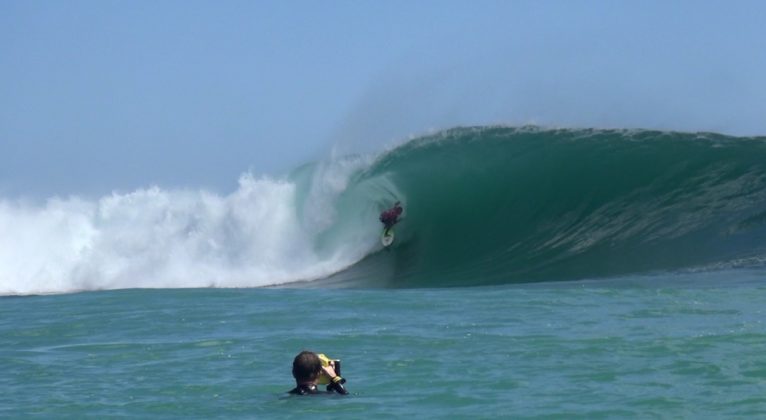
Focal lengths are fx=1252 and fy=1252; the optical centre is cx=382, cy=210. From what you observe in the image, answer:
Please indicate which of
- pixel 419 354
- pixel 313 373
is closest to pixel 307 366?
pixel 313 373

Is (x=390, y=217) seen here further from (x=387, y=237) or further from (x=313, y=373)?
(x=313, y=373)

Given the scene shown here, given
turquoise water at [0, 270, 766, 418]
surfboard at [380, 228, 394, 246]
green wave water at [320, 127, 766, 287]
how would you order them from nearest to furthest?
turquoise water at [0, 270, 766, 418] → green wave water at [320, 127, 766, 287] → surfboard at [380, 228, 394, 246]

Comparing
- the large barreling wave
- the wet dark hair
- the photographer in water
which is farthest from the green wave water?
the wet dark hair

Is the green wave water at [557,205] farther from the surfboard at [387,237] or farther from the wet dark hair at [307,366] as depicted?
the wet dark hair at [307,366]

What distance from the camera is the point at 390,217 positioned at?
2473 cm

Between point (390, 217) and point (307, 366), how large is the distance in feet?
50.8

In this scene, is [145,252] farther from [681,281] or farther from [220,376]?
[220,376]

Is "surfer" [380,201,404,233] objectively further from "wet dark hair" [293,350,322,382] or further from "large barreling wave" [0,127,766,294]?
"wet dark hair" [293,350,322,382]

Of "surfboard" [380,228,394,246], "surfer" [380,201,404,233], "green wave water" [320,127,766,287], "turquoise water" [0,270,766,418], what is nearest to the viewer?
"turquoise water" [0,270,766,418]

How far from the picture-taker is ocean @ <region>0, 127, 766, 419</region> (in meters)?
9.71

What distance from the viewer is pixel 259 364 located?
11.3 metres

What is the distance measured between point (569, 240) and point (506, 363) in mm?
11397

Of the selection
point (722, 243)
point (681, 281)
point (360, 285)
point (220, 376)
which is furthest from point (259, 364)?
point (722, 243)

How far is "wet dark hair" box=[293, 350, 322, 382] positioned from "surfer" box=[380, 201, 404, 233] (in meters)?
15.1
